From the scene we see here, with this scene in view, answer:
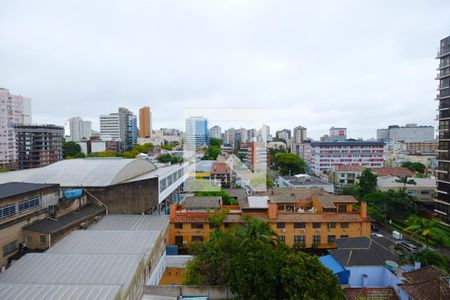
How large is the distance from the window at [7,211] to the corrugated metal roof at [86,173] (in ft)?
17.3

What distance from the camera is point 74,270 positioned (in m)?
9.95

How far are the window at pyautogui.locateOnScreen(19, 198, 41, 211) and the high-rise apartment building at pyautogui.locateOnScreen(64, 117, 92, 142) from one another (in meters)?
85.0

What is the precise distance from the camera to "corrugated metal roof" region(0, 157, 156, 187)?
1904 centimetres

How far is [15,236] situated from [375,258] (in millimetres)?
17313

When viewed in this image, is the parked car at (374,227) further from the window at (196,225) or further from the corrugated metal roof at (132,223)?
the corrugated metal roof at (132,223)

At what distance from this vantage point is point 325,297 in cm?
921

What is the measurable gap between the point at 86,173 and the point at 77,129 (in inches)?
3423

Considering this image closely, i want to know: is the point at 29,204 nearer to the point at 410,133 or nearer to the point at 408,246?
the point at 408,246

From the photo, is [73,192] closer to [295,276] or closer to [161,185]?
[161,185]

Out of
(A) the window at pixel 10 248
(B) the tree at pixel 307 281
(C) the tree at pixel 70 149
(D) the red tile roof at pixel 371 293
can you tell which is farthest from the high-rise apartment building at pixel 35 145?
(D) the red tile roof at pixel 371 293

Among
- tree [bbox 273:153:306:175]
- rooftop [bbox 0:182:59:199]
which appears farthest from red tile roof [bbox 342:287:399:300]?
tree [bbox 273:153:306:175]

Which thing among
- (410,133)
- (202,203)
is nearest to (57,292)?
(202,203)

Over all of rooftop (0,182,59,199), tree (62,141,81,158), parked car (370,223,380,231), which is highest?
tree (62,141,81,158)

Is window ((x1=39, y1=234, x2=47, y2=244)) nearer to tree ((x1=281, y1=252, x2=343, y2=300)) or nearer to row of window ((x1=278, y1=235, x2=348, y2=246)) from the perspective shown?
tree ((x1=281, y1=252, x2=343, y2=300))
